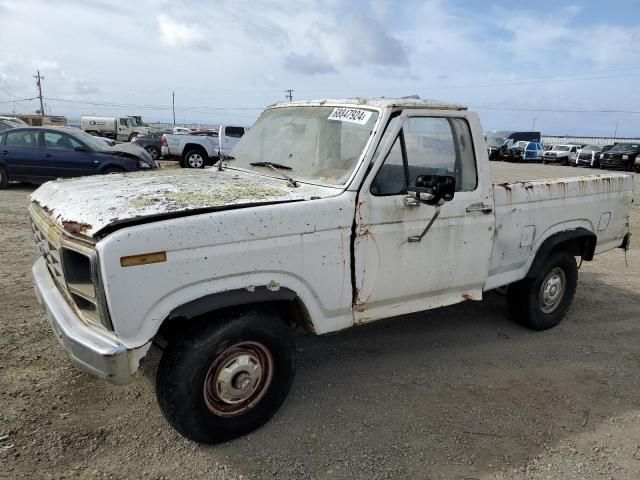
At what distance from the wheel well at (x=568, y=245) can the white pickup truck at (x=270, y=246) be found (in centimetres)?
18

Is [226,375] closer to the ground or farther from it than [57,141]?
closer to the ground

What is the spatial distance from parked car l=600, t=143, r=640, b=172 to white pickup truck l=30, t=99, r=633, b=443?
2707 centimetres

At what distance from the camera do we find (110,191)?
10.7ft

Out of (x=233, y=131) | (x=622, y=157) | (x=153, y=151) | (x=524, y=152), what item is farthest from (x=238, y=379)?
(x=524, y=152)

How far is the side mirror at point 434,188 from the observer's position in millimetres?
3223

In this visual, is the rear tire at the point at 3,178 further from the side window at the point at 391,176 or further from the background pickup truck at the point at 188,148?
the side window at the point at 391,176

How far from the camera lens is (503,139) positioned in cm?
3591

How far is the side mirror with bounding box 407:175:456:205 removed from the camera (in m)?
3.22

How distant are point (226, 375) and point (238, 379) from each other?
0.09 meters

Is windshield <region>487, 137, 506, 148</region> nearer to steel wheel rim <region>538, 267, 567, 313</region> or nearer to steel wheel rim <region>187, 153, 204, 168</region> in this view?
steel wheel rim <region>187, 153, 204, 168</region>

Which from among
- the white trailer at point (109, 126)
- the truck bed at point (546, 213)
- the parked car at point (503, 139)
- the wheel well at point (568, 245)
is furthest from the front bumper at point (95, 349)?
the white trailer at point (109, 126)

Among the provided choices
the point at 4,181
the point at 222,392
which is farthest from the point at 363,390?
the point at 4,181

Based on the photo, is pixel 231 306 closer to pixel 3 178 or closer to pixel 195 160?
pixel 3 178

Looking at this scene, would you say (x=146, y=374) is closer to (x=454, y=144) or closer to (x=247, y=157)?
(x=247, y=157)
